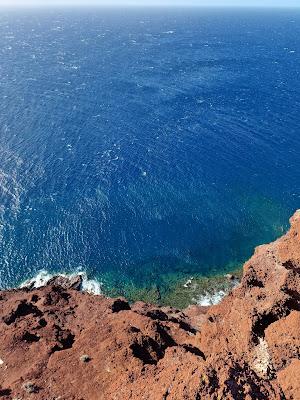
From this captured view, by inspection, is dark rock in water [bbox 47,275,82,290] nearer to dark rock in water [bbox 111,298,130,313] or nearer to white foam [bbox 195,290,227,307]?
dark rock in water [bbox 111,298,130,313]

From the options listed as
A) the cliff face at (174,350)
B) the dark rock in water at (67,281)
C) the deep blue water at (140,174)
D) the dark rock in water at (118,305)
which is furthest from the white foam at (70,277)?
the cliff face at (174,350)

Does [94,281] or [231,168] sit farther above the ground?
[231,168]

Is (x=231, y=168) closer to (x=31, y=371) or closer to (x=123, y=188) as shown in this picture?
(x=123, y=188)

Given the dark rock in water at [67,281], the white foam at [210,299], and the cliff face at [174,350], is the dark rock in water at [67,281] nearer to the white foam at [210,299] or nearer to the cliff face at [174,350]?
the cliff face at [174,350]

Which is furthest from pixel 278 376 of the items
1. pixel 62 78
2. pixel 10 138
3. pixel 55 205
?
pixel 62 78

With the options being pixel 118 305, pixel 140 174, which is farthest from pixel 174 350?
pixel 140 174

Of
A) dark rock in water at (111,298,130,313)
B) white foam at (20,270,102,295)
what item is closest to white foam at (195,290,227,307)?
dark rock in water at (111,298,130,313)

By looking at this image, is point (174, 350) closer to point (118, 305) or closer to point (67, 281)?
point (118, 305)
